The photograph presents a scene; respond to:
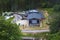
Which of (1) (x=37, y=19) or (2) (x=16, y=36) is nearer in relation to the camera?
(2) (x=16, y=36)

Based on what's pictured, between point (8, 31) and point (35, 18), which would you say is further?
point (35, 18)

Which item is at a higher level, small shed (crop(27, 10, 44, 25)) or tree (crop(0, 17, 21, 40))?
tree (crop(0, 17, 21, 40))

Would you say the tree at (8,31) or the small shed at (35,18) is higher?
the tree at (8,31)

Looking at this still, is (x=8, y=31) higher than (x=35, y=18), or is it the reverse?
(x=8, y=31)

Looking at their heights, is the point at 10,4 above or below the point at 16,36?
above

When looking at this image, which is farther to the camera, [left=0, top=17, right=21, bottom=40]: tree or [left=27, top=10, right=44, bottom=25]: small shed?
[left=27, top=10, right=44, bottom=25]: small shed

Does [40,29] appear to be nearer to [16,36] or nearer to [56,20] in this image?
[56,20]

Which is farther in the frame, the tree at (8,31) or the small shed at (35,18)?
the small shed at (35,18)

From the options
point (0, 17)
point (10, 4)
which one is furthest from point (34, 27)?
point (10, 4)
